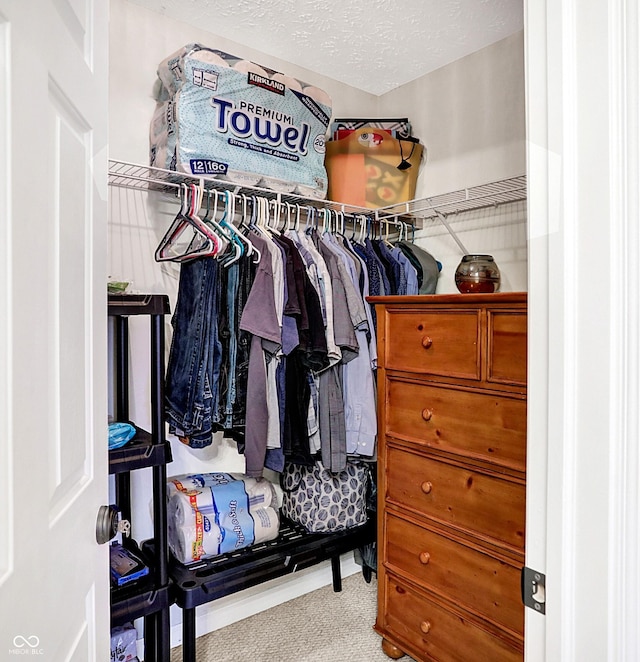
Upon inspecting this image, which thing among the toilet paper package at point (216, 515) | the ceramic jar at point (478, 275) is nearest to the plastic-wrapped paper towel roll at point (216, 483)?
the toilet paper package at point (216, 515)

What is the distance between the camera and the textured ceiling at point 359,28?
2.06 meters

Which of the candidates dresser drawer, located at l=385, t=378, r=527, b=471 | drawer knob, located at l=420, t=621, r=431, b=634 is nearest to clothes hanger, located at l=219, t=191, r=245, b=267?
dresser drawer, located at l=385, t=378, r=527, b=471

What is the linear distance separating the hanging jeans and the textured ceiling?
1.12m

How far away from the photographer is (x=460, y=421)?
1.72 metres

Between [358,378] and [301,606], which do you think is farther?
[301,606]

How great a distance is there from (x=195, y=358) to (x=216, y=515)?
0.64 meters

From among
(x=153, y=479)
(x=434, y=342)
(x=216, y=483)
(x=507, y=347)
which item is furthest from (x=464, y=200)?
(x=153, y=479)
